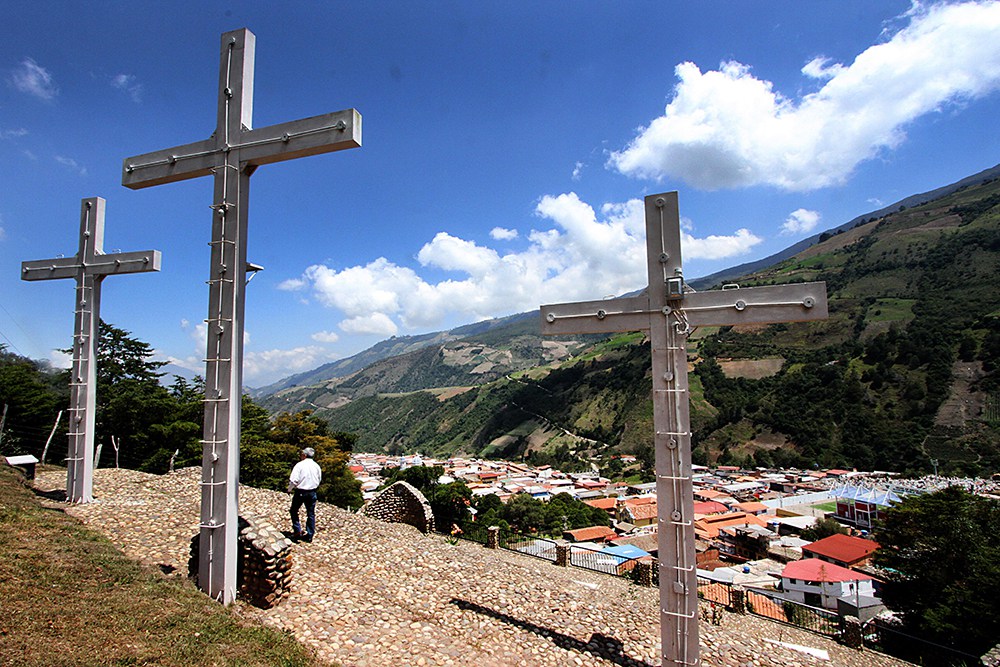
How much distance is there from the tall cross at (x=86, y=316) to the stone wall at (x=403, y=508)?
26.8 feet

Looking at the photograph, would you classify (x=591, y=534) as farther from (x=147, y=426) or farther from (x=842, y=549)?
(x=147, y=426)

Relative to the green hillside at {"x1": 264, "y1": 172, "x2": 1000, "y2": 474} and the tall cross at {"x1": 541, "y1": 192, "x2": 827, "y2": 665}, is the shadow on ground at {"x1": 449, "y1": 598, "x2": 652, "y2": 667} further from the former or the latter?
the green hillside at {"x1": 264, "y1": 172, "x2": 1000, "y2": 474}

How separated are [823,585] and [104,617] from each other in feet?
85.7

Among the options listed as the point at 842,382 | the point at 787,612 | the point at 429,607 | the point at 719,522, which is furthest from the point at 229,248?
the point at 842,382

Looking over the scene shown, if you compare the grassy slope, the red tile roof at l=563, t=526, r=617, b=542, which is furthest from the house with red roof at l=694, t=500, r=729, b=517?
the grassy slope

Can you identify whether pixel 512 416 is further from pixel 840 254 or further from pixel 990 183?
pixel 990 183

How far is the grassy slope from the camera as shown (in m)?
3.57

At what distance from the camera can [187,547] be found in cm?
712

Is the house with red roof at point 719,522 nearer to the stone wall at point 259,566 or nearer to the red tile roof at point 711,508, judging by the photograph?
the red tile roof at point 711,508

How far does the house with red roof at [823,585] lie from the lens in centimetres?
2197

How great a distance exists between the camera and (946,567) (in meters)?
18.0

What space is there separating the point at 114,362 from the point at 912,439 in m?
90.4

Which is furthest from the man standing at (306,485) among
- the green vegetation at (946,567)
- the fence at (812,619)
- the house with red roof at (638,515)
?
the house with red roof at (638,515)

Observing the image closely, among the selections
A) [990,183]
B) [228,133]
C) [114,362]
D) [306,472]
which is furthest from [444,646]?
[990,183]
